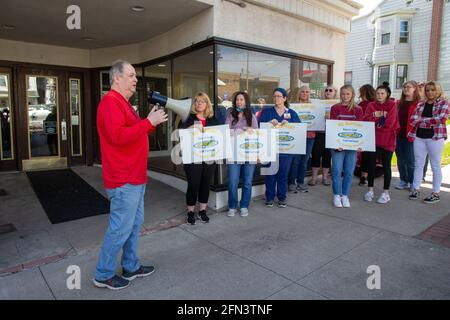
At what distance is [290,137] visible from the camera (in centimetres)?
538

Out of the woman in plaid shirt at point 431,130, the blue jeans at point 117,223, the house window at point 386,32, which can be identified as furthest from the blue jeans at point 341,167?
the house window at point 386,32

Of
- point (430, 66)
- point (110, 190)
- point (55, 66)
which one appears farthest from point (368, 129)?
point (430, 66)

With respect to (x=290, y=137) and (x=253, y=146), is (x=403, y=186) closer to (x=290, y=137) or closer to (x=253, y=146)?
(x=290, y=137)

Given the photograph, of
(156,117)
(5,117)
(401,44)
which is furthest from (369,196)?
(401,44)

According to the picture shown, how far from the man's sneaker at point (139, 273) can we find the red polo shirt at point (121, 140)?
0.88 metres

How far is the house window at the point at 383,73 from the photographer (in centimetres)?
1995

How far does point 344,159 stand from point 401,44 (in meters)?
17.4

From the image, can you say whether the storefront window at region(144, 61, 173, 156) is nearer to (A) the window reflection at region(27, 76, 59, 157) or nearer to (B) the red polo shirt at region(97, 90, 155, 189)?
(A) the window reflection at region(27, 76, 59, 157)

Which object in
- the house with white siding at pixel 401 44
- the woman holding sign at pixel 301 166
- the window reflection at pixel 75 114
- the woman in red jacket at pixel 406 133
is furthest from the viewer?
the house with white siding at pixel 401 44

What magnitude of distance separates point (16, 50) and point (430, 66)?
19348 mm

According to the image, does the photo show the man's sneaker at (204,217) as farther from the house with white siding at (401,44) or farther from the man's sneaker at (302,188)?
the house with white siding at (401,44)

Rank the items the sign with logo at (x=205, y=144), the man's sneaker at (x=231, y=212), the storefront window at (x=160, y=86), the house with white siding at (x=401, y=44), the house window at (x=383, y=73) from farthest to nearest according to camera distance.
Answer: the house window at (x=383, y=73) → the house with white siding at (x=401, y=44) → the storefront window at (x=160, y=86) → the man's sneaker at (x=231, y=212) → the sign with logo at (x=205, y=144)

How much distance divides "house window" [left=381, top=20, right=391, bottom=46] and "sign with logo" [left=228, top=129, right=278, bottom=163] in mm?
18206

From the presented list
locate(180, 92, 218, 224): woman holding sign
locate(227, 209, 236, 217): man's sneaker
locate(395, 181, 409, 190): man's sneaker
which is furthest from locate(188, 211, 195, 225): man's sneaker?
locate(395, 181, 409, 190): man's sneaker
